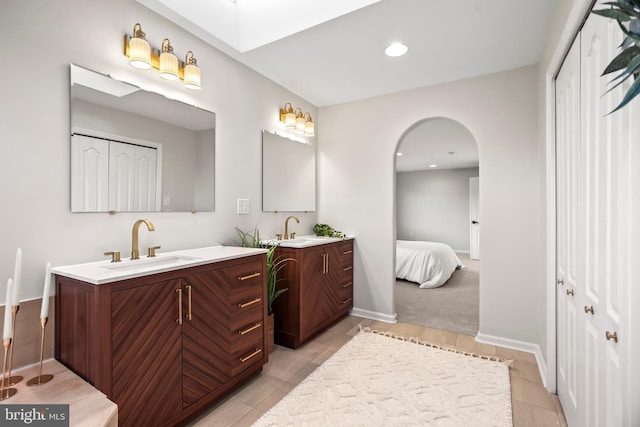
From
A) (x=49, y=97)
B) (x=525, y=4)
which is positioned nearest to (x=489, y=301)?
(x=525, y=4)

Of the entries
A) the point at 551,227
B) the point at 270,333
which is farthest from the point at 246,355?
the point at 551,227

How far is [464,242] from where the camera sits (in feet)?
27.7

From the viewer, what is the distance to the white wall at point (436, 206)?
8.45m

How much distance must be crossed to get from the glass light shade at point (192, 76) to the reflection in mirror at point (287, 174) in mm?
877

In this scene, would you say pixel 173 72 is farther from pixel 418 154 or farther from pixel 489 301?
pixel 418 154

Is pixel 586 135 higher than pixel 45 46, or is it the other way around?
pixel 45 46

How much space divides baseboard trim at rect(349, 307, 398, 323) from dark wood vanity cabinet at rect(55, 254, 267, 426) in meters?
1.68

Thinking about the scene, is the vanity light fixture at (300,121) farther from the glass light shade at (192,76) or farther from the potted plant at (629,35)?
the potted plant at (629,35)

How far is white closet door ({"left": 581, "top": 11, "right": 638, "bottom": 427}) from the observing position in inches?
38.6

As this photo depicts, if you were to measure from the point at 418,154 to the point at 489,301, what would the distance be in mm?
4303

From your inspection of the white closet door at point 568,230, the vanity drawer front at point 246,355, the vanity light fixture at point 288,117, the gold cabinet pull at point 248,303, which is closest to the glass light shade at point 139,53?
the vanity light fixture at point 288,117

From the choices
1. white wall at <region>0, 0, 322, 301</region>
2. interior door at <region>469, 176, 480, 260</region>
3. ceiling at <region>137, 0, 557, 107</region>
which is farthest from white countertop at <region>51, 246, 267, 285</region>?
interior door at <region>469, 176, 480, 260</region>

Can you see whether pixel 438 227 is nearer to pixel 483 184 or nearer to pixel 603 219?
pixel 483 184

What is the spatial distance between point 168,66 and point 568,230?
259cm
